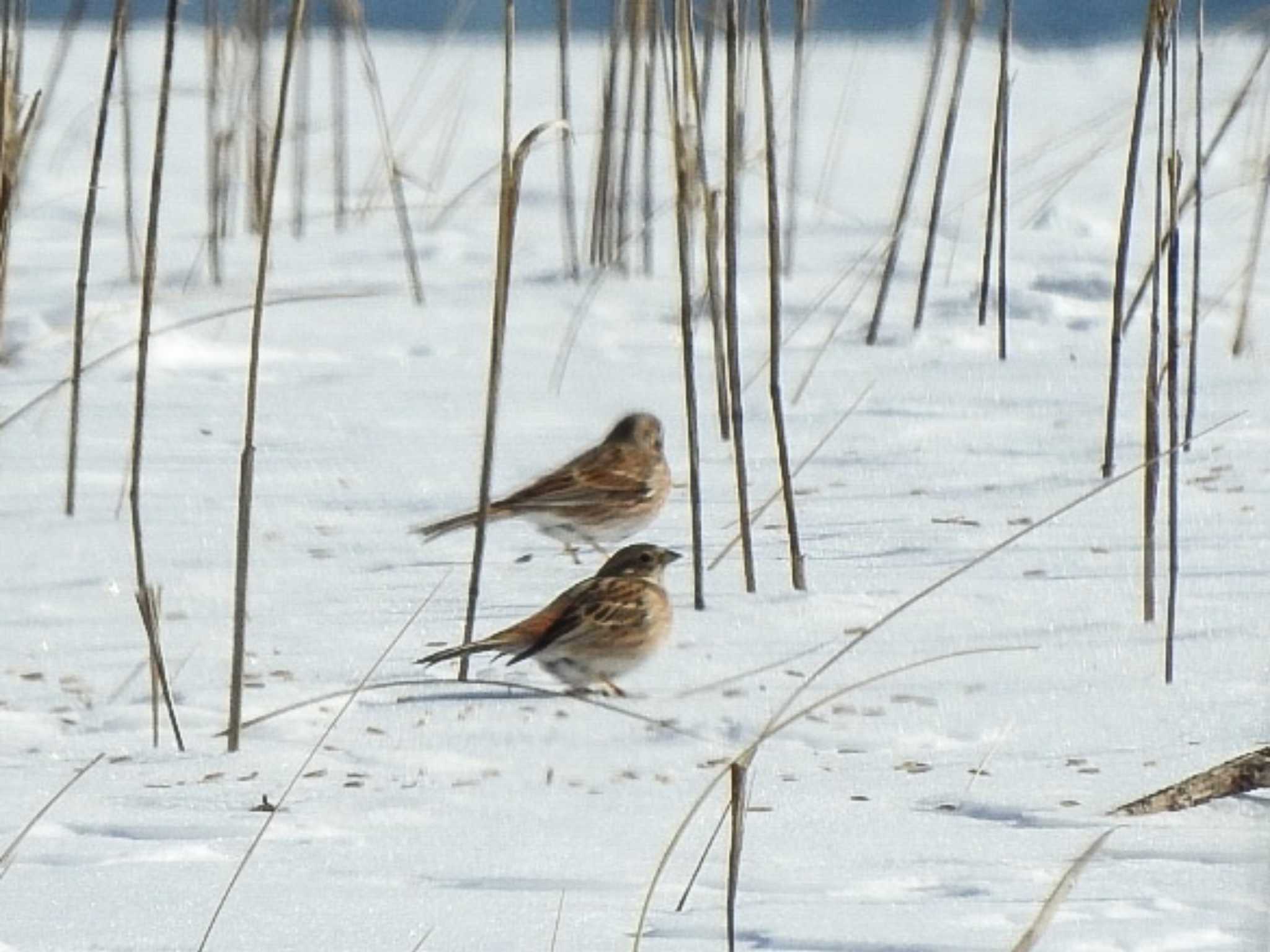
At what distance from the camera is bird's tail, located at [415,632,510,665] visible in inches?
145

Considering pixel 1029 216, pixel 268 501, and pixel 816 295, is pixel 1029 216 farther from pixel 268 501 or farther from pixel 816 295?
pixel 268 501

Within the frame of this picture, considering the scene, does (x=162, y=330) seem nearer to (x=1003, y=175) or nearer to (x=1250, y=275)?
(x=1250, y=275)

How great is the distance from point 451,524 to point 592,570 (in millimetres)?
352

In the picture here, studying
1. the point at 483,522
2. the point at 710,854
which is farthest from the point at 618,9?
the point at 710,854

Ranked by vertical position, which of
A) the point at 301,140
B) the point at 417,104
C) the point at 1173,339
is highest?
the point at 1173,339

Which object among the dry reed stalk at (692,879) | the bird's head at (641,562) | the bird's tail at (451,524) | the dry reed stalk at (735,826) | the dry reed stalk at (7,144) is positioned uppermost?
the dry reed stalk at (7,144)

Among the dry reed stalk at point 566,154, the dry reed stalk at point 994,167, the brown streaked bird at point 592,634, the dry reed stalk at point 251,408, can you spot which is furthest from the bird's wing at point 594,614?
the dry reed stalk at point 566,154

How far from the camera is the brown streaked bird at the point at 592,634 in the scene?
3723 mm

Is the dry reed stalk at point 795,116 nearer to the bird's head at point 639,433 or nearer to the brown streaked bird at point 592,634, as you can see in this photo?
the bird's head at point 639,433

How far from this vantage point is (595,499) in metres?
4.70

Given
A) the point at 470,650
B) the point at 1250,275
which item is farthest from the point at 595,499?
the point at 1250,275

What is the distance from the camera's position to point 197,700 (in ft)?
11.9

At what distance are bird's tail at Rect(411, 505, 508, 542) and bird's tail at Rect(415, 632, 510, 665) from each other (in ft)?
2.21

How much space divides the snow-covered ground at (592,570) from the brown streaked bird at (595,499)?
3.2 inches
